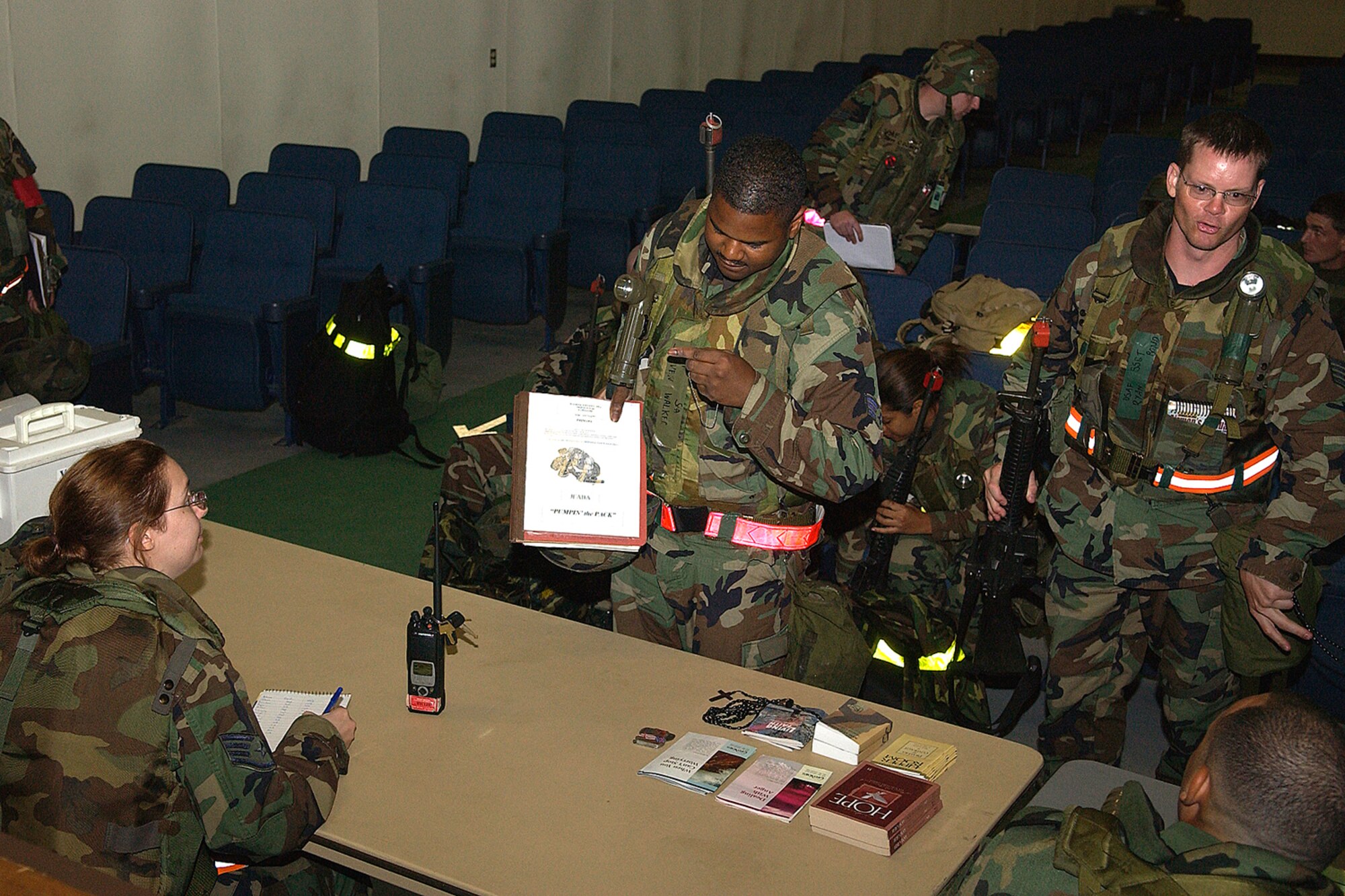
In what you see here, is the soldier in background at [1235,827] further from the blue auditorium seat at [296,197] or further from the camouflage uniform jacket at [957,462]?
the blue auditorium seat at [296,197]

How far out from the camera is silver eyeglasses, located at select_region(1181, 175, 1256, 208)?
2.47 metres

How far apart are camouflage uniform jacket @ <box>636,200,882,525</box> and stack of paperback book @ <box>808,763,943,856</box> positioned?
0.55m

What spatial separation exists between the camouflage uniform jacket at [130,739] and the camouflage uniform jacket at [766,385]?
97cm

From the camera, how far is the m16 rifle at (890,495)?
137 inches

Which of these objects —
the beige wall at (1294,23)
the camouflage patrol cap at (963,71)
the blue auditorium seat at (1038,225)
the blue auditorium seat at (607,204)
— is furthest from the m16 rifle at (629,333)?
the beige wall at (1294,23)

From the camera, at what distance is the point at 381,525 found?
486 centimetres

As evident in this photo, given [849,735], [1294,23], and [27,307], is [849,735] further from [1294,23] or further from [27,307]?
[1294,23]

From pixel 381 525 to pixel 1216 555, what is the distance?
3.09 m

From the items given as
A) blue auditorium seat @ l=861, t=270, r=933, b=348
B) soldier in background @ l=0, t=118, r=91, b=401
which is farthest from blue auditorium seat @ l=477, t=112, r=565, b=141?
blue auditorium seat @ l=861, t=270, r=933, b=348

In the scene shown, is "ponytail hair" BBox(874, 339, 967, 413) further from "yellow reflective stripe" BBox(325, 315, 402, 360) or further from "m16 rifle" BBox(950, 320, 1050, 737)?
"yellow reflective stripe" BBox(325, 315, 402, 360)

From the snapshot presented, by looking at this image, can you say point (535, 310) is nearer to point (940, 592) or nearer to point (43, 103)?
point (43, 103)

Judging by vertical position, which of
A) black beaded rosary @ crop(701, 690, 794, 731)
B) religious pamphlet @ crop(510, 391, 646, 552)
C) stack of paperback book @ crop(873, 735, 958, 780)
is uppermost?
religious pamphlet @ crop(510, 391, 646, 552)

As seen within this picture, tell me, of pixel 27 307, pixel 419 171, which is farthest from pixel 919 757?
pixel 419 171

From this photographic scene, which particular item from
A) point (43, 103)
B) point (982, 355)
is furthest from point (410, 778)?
→ point (43, 103)
